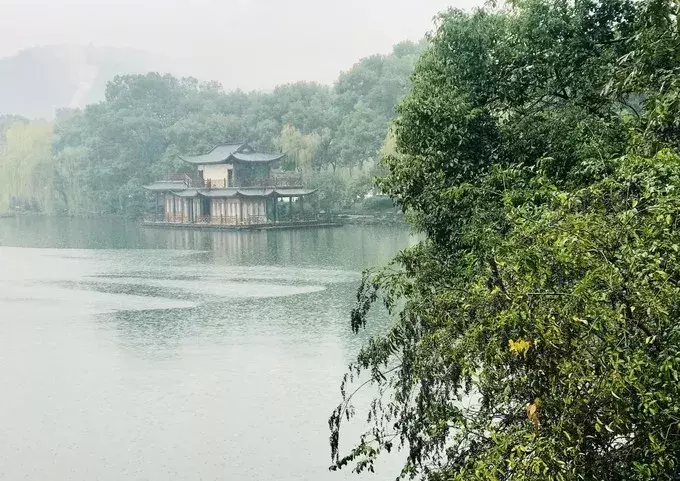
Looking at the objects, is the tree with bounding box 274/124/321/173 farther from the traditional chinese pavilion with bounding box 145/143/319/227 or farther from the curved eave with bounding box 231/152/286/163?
the curved eave with bounding box 231/152/286/163

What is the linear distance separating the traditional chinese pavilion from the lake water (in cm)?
1724

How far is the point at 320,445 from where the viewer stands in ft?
36.1

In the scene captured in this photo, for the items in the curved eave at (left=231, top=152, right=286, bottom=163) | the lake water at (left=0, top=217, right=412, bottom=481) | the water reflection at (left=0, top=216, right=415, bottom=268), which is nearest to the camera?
the lake water at (left=0, top=217, right=412, bottom=481)

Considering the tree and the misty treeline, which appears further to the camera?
the misty treeline

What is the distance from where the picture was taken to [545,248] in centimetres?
502

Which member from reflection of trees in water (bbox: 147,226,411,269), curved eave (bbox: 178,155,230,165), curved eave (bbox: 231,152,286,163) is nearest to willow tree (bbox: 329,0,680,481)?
reflection of trees in water (bbox: 147,226,411,269)

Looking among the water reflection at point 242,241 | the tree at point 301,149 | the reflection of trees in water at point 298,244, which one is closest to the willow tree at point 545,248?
the reflection of trees in water at point 298,244

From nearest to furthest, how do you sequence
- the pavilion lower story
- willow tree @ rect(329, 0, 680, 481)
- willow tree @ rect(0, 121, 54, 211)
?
willow tree @ rect(329, 0, 680, 481)
the pavilion lower story
willow tree @ rect(0, 121, 54, 211)

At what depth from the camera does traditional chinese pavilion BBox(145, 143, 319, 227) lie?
48.7 m

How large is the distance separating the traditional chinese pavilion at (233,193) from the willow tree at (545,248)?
37107mm

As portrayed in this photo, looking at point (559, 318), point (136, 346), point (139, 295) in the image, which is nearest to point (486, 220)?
point (559, 318)

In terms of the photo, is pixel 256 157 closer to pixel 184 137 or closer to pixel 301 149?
pixel 301 149

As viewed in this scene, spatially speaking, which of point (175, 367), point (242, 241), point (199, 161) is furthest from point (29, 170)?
point (175, 367)

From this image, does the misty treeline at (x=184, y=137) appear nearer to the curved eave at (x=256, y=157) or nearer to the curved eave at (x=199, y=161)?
the curved eave at (x=256, y=157)
